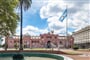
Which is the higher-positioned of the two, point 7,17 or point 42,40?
point 7,17

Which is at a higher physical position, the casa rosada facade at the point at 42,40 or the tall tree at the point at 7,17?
the tall tree at the point at 7,17

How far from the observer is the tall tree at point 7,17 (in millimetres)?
20945

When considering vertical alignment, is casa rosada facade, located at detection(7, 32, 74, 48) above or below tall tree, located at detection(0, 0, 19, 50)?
below

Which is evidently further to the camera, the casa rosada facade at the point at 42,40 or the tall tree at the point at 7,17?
the casa rosada facade at the point at 42,40

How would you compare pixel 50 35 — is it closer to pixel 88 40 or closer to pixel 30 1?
pixel 88 40

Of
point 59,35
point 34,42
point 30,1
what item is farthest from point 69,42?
point 30,1

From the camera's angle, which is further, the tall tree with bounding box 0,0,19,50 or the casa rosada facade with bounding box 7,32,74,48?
the casa rosada facade with bounding box 7,32,74,48

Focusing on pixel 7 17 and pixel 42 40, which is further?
pixel 42 40

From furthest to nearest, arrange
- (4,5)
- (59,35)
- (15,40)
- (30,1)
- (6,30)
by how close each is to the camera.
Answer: (59,35)
(15,40)
(30,1)
(6,30)
(4,5)

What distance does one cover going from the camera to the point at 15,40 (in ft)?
234

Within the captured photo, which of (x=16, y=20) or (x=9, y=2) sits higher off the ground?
(x=9, y=2)

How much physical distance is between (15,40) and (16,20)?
48.7m

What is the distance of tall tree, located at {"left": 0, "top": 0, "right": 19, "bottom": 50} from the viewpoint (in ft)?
68.7

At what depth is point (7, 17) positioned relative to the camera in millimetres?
→ 21297
